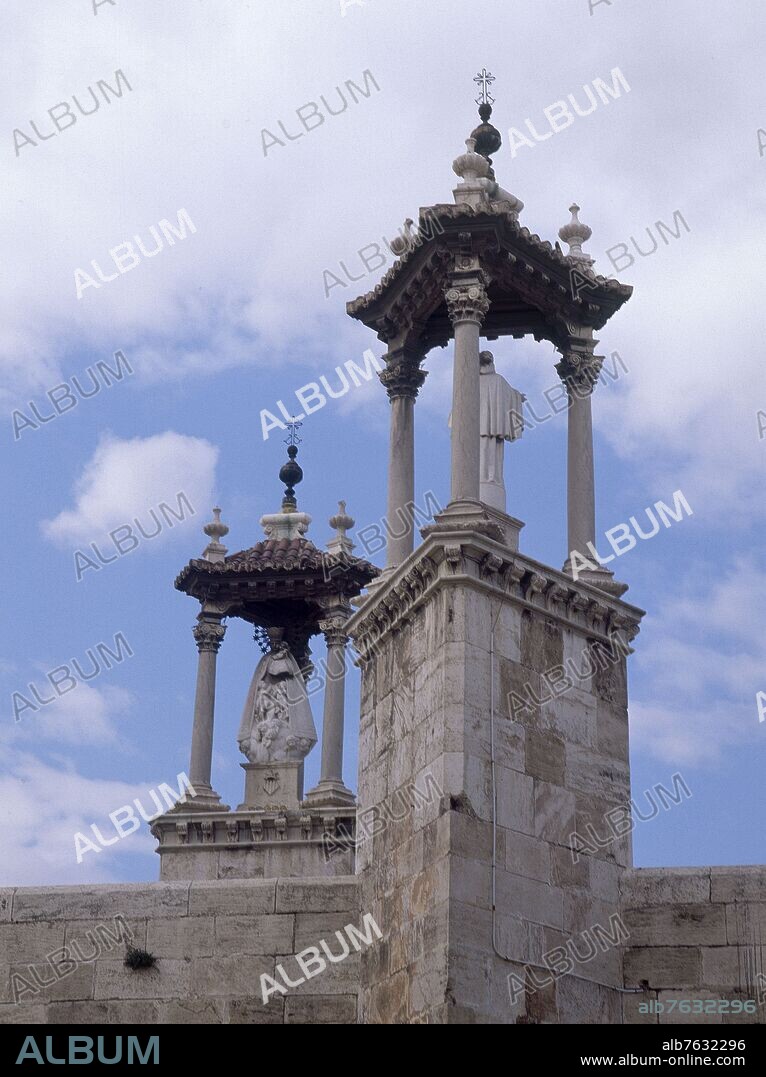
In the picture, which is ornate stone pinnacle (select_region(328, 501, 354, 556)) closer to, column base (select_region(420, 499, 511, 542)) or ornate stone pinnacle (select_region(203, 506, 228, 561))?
ornate stone pinnacle (select_region(203, 506, 228, 561))

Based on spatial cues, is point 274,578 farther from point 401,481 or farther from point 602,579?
point 602,579

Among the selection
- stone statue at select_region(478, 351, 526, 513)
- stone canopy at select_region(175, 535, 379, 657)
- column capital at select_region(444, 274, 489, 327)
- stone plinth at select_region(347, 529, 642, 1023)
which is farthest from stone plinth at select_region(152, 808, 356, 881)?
column capital at select_region(444, 274, 489, 327)

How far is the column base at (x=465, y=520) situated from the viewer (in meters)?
19.8

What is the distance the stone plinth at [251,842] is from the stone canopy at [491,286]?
9573 mm

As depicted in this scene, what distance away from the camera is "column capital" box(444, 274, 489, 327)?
68.7 feet

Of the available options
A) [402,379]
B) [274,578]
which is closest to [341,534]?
[274,578]

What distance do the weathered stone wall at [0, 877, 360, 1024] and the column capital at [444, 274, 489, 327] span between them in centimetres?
606

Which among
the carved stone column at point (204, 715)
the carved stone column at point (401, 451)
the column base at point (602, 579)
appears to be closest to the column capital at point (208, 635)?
the carved stone column at point (204, 715)

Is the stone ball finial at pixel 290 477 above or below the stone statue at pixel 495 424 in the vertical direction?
above

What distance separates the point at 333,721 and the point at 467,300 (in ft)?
38.8

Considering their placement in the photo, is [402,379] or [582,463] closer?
[582,463]

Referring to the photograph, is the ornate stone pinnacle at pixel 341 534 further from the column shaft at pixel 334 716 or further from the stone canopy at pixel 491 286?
the stone canopy at pixel 491 286

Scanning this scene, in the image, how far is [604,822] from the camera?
64.8 feet

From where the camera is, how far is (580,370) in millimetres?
22312
